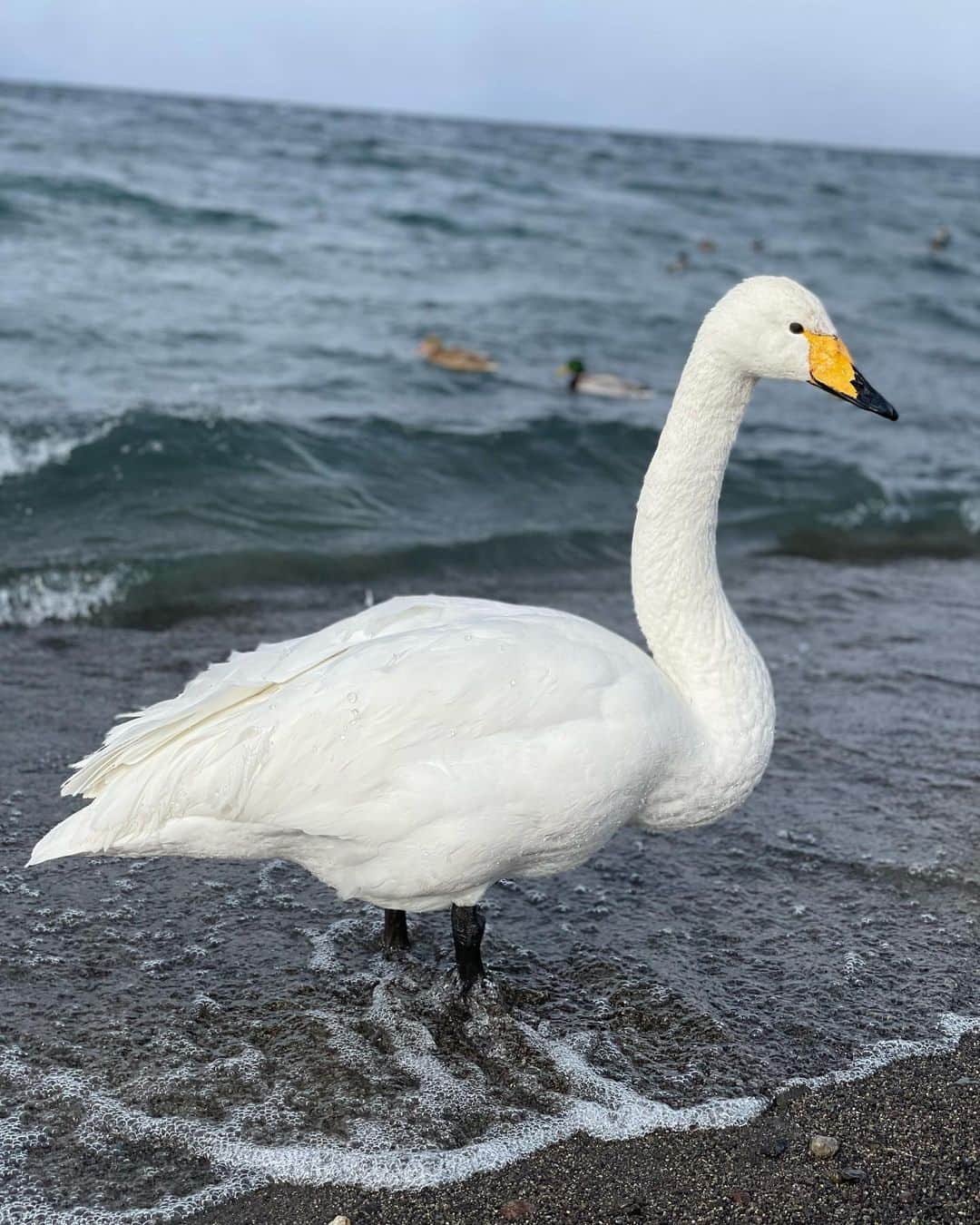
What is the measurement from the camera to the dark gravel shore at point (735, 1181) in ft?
10.8

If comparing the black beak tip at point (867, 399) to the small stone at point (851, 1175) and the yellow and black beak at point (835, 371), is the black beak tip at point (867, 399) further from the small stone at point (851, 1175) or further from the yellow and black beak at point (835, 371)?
the small stone at point (851, 1175)

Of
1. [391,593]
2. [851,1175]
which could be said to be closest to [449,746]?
[851,1175]

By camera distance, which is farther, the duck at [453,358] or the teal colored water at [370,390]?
the duck at [453,358]

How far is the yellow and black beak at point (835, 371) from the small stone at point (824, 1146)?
2.01m

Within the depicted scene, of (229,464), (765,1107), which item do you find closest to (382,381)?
(229,464)

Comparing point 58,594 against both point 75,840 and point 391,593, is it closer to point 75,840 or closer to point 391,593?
point 391,593

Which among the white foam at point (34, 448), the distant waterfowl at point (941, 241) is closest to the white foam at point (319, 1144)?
the white foam at point (34, 448)

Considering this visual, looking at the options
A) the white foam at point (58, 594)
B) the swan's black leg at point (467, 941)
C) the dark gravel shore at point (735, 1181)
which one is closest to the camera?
the dark gravel shore at point (735, 1181)

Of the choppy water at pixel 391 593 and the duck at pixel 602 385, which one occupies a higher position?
the duck at pixel 602 385

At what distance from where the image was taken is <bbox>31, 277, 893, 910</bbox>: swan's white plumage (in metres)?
3.73

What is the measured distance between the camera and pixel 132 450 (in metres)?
9.64

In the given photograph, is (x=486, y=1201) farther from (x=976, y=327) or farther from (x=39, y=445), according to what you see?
(x=976, y=327)

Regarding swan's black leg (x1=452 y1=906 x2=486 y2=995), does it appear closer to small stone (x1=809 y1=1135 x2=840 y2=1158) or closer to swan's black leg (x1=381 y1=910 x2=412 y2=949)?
swan's black leg (x1=381 y1=910 x2=412 y2=949)

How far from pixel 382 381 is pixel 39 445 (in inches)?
170
